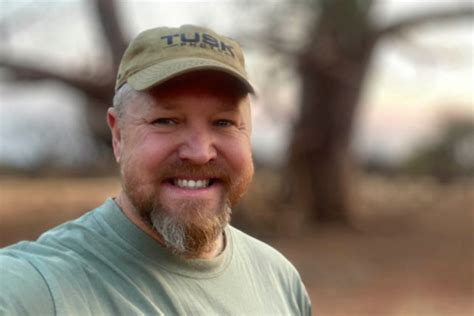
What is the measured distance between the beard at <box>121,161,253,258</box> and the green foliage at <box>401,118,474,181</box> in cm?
1827

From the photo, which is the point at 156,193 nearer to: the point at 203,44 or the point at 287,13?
the point at 203,44

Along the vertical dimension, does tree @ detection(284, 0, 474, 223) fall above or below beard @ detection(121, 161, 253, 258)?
above

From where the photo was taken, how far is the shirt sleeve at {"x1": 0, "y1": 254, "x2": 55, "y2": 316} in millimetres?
1807

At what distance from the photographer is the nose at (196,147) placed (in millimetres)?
2138

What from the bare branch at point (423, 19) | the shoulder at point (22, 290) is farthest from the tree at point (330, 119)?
the shoulder at point (22, 290)

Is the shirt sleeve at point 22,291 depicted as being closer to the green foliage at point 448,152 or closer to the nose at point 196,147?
the nose at point 196,147

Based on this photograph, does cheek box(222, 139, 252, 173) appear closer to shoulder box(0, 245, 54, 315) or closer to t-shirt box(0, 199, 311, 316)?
t-shirt box(0, 199, 311, 316)

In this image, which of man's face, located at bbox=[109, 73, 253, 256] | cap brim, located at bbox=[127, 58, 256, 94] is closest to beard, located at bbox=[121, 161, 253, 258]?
man's face, located at bbox=[109, 73, 253, 256]

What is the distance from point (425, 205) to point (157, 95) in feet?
46.4

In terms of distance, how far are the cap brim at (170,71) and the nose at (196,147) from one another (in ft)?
0.50

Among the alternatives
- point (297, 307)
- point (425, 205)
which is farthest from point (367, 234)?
point (297, 307)

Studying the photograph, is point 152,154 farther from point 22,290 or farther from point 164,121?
point 22,290

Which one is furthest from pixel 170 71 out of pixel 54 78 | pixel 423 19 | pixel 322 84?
pixel 322 84

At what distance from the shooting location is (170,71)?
6.94 ft
